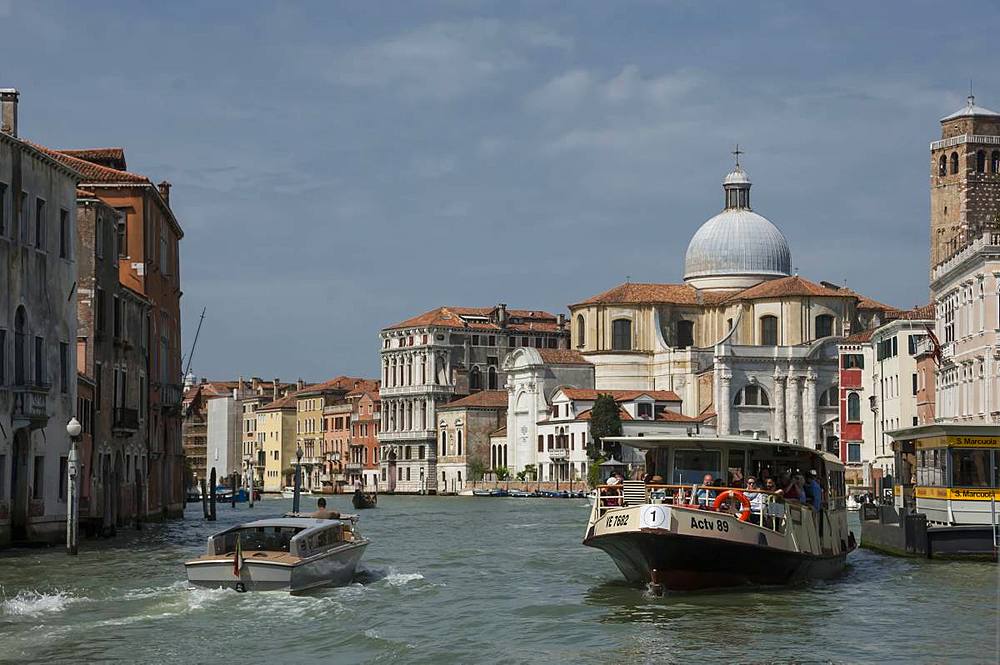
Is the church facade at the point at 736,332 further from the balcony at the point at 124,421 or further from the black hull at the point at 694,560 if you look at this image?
the black hull at the point at 694,560

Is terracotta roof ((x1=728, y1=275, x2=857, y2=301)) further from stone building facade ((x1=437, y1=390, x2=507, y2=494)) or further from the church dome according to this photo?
stone building facade ((x1=437, y1=390, x2=507, y2=494))

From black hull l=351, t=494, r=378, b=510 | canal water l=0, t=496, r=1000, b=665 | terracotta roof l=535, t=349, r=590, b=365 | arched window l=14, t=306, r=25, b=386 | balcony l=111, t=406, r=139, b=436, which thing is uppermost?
terracotta roof l=535, t=349, r=590, b=365

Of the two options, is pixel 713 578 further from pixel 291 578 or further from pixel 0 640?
pixel 0 640

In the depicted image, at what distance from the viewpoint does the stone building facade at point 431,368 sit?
361 feet

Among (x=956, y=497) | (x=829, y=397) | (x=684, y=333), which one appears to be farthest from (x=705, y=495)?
(x=684, y=333)

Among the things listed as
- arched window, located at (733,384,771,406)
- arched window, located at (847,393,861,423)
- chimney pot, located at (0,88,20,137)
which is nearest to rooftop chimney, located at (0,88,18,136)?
chimney pot, located at (0,88,20,137)

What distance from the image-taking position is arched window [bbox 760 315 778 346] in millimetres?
93000

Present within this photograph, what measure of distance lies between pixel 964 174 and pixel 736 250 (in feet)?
71.6

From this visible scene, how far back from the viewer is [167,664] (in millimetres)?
16484

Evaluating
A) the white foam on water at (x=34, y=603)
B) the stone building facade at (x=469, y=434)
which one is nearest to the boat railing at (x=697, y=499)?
the white foam on water at (x=34, y=603)

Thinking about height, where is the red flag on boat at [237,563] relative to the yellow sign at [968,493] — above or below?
below

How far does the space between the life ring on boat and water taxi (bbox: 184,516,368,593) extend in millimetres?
5107

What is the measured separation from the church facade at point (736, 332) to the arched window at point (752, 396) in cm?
5

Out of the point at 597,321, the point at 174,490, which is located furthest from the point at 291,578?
the point at 597,321
